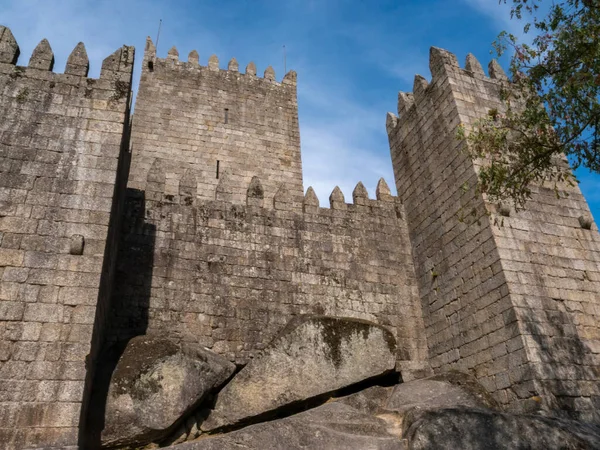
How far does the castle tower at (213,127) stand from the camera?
15.2 meters

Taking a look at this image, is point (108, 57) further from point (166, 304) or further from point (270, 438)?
point (270, 438)

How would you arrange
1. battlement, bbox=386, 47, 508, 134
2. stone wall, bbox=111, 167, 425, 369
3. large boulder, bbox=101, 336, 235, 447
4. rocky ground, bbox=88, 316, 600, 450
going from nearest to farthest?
rocky ground, bbox=88, 316, 600, 450
large boulder, bbox=101, 336, 235, 447
stone wall, bbox=111, 167, 425, 369
battlement, bbox=386, 47, 508, 134

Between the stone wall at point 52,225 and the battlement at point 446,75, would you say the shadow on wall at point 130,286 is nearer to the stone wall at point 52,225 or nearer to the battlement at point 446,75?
the stone wall at point 52,225

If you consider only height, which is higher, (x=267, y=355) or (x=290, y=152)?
(x=290, y=152)

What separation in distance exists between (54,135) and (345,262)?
5.93 m

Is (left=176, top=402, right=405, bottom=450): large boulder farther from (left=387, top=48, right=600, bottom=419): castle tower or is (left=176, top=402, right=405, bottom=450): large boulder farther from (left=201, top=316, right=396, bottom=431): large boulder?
(left=387, top=48, right=600, bottom=419): castle tower

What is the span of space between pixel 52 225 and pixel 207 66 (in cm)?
1274

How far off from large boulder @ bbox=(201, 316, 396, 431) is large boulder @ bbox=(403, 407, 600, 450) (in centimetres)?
187

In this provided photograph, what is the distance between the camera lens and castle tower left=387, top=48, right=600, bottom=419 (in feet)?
25.8

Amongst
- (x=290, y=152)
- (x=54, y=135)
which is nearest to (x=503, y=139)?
(x=54, y=135)

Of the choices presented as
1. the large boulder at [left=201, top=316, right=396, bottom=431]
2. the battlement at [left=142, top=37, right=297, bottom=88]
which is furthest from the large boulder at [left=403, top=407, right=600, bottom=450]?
the battlement at [left=142, top=37, right=297, bottom=88]

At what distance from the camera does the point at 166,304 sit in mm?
8867

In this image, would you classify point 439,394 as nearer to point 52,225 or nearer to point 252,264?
point 252,264

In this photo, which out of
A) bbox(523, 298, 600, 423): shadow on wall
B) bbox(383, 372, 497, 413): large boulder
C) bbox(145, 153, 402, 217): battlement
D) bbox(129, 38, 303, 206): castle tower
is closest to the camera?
bbox(523, 298, 600, 423): shadow on wall
